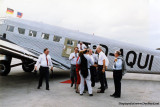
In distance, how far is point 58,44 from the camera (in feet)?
32.5

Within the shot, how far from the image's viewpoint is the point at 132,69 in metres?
9.20

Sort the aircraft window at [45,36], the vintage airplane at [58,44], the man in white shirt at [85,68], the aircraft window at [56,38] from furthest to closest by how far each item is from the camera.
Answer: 1. the aircraft window at [45,36]
2. the aircraft window at [56,38]
3. the vintage airplane at [58,44]
4. the man in white shirt at [85,68]

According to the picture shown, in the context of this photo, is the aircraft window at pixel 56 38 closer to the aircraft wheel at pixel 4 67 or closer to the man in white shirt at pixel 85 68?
the aircraft wheel at pixel 4 67

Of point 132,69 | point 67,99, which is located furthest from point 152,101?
point 132,69

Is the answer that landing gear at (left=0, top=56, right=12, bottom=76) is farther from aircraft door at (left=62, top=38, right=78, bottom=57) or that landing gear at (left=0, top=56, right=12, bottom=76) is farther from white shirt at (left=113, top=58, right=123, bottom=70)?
white shirt at (left=113, top=58, right=123, bottom=70)

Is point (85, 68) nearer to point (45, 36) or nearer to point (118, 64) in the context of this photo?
point (118, 64)

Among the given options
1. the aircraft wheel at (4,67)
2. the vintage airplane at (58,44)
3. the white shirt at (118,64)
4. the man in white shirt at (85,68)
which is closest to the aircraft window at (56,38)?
the vintage airplane at (58,44)

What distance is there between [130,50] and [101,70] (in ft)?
11.4

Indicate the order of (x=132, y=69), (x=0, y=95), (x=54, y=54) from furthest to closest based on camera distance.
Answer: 1. (x=54, y=54)
2. (x=132, y=69)
3. (x=0, y=95)

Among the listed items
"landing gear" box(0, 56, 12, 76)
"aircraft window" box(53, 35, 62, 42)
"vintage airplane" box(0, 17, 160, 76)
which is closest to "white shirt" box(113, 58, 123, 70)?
"vintage airplane" box(0, 17, 160, 76)

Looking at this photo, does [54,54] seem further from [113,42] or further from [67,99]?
[67,99]

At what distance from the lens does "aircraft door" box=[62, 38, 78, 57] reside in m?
9.79

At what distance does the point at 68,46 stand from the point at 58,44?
64 centimetres

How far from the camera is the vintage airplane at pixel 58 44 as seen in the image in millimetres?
9102
